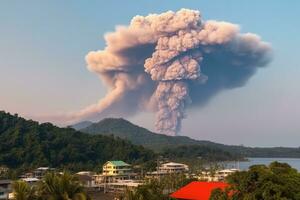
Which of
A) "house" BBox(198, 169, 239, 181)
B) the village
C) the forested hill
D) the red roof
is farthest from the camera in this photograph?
the forested hill

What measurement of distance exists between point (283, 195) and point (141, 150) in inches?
3850

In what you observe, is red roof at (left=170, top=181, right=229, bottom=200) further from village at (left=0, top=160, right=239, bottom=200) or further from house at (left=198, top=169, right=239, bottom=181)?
house at (left=198, top=169, right=239, bottom=181)

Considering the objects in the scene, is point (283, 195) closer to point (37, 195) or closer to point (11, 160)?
point (37, 195)

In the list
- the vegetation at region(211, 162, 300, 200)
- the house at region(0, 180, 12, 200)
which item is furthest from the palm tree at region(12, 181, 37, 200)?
the house at region(0, 180, 12, 200)

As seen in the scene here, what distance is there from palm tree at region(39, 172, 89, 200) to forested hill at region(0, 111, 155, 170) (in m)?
67.2

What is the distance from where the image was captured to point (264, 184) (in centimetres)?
1920

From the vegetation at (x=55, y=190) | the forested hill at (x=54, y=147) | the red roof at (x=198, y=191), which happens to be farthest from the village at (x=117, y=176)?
the vegetation at (x=55, y=190)

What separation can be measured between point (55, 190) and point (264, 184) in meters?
9.46

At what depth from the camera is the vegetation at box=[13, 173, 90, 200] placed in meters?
21.2

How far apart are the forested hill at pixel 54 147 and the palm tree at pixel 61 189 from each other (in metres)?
67.2

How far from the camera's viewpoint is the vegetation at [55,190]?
2116cm

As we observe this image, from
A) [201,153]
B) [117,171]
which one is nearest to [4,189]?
[117,171]

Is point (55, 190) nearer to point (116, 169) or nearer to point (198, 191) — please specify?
point (198, 191)

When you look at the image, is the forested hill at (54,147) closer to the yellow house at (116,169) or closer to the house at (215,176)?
the yellow house at (116,169)
